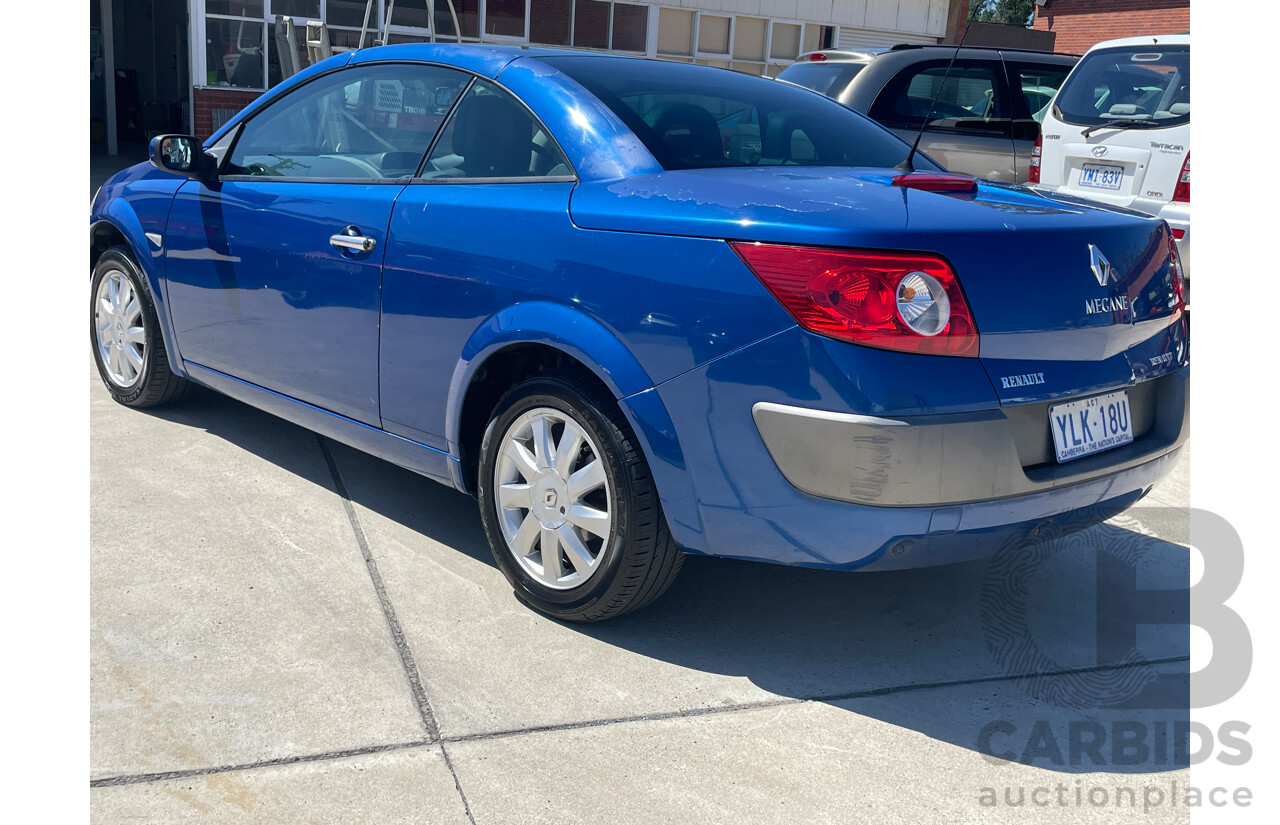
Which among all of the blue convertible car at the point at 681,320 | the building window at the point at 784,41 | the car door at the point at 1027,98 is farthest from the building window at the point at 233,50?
the blue convertible car at the point at 681,320

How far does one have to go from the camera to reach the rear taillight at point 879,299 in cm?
242

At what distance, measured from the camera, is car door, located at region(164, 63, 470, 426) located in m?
3.45

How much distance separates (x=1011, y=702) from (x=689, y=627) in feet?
2.88

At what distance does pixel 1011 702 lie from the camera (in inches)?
111

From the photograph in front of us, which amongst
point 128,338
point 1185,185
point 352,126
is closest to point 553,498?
point 352,126

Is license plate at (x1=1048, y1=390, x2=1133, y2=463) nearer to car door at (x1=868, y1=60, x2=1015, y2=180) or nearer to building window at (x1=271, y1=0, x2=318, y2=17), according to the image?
car door at (x1=868, y1=60, x2=1015, y2=180)

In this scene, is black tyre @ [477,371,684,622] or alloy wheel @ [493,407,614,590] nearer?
black tyre @ [477,371,684,622]

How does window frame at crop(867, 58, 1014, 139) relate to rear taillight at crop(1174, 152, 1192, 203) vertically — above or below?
above

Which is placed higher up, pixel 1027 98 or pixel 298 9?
pixel 298 9

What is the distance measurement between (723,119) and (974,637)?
65.9 inches

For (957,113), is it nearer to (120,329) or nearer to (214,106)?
(120,329)

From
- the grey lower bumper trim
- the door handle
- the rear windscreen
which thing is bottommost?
the grey lower bumper trim

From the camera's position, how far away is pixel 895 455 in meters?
2.43

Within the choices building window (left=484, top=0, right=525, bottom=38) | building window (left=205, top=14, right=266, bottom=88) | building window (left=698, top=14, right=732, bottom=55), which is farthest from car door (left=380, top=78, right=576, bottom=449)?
building window (left=698, top=14, right=732, bottom=55)
